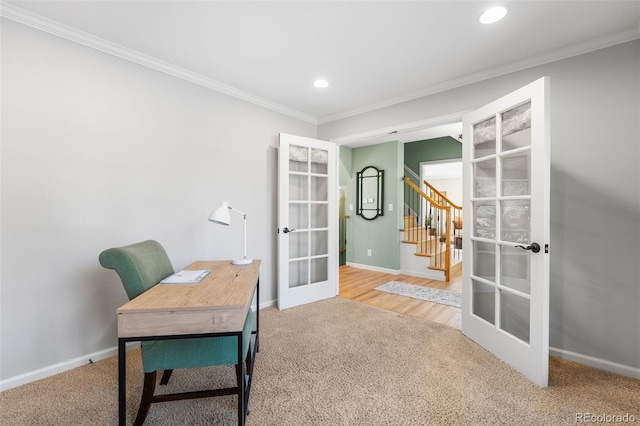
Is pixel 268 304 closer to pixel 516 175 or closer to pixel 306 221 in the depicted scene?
pixel 306 221

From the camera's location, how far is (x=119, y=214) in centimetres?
217

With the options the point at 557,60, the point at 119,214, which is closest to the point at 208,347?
the point at 119,214

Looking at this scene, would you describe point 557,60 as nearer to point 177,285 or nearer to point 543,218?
point 543,218

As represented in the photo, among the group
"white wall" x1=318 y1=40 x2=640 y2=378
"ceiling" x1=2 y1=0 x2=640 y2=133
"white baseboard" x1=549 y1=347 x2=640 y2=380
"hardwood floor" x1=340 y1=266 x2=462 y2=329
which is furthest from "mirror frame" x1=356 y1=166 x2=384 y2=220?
→ "white baseboard" x1=549 y1=347 x2=640 y2=380

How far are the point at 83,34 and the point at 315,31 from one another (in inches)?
66.4

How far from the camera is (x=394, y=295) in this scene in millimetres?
3734

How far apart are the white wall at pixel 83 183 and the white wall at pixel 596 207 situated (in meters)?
3.01

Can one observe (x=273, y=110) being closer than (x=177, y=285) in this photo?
No

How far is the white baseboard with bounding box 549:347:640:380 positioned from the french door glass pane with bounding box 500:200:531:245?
990 millimetres

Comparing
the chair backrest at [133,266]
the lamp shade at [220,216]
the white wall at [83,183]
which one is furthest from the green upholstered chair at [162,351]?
the white wall at [83,183]

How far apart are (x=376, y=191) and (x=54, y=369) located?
186 inches

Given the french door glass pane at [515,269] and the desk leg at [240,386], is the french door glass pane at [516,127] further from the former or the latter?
the desk leg at [240,386]

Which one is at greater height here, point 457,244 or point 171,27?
point 171,27

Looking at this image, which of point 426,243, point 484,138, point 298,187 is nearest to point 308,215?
point 298,187
